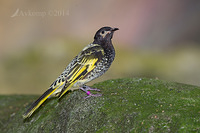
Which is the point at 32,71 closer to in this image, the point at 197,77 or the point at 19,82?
the point at 19,82

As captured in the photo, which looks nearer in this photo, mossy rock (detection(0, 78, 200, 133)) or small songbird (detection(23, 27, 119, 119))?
mossy rock (detection(0, 78, 200, 133))

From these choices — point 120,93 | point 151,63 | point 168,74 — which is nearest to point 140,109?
point 120,93

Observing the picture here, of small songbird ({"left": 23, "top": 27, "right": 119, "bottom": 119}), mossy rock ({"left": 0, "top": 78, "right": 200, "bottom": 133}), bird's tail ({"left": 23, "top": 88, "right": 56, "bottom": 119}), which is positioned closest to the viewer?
mossy rock ({"left": 0, "top": 78, "right": 200, "bottom": 133})

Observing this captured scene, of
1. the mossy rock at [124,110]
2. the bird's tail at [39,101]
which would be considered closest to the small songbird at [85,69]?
the bird's tail at [39,101]

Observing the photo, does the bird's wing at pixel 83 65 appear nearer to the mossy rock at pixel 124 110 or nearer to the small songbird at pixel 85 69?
the small songbird at pixel 85 69

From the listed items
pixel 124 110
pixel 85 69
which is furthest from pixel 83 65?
pixel 124 110

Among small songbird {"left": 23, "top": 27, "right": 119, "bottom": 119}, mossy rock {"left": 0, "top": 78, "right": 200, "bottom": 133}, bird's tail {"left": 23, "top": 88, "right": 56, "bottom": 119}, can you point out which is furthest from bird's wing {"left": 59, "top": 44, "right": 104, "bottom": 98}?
mossy rock {"left": 0, "top": 78, "right": 200, "bottom": 133}

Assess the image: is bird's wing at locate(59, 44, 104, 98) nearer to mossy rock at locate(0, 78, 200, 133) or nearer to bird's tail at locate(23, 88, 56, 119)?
bird's tail at locate(23, 88, 56, 119)
